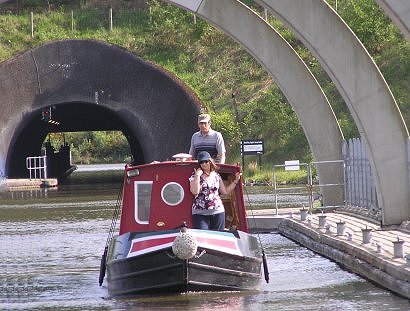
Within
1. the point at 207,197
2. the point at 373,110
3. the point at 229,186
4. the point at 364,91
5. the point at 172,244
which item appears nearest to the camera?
the point at 172,244

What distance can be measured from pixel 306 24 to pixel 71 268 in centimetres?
650

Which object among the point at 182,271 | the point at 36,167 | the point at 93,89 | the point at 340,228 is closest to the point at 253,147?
the point at 93,89

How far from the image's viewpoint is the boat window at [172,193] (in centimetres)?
1792

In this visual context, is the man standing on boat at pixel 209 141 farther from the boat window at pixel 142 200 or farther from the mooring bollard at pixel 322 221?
the mooring bollard at pixel 322 221

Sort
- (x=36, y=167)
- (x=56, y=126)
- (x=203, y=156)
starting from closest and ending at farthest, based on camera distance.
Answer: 1. (x=203, y=156)
2. (x=36, y=167)
3. (x=56, y=126)

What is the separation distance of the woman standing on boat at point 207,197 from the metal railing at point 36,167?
127ft

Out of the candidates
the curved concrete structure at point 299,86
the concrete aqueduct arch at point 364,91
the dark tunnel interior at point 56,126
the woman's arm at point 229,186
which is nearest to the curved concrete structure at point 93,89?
the dark tunnel interior at point 56,126

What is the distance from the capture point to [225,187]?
1788 centimetres

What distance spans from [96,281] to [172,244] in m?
3.65

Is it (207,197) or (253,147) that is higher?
(253,147)

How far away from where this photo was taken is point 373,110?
22797 millimetres

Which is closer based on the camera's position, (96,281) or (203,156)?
(203,156)

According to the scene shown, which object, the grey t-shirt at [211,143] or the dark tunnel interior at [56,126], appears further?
the dark tunnel interior at [56,126]

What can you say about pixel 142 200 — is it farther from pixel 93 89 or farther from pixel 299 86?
pixel 93 89
